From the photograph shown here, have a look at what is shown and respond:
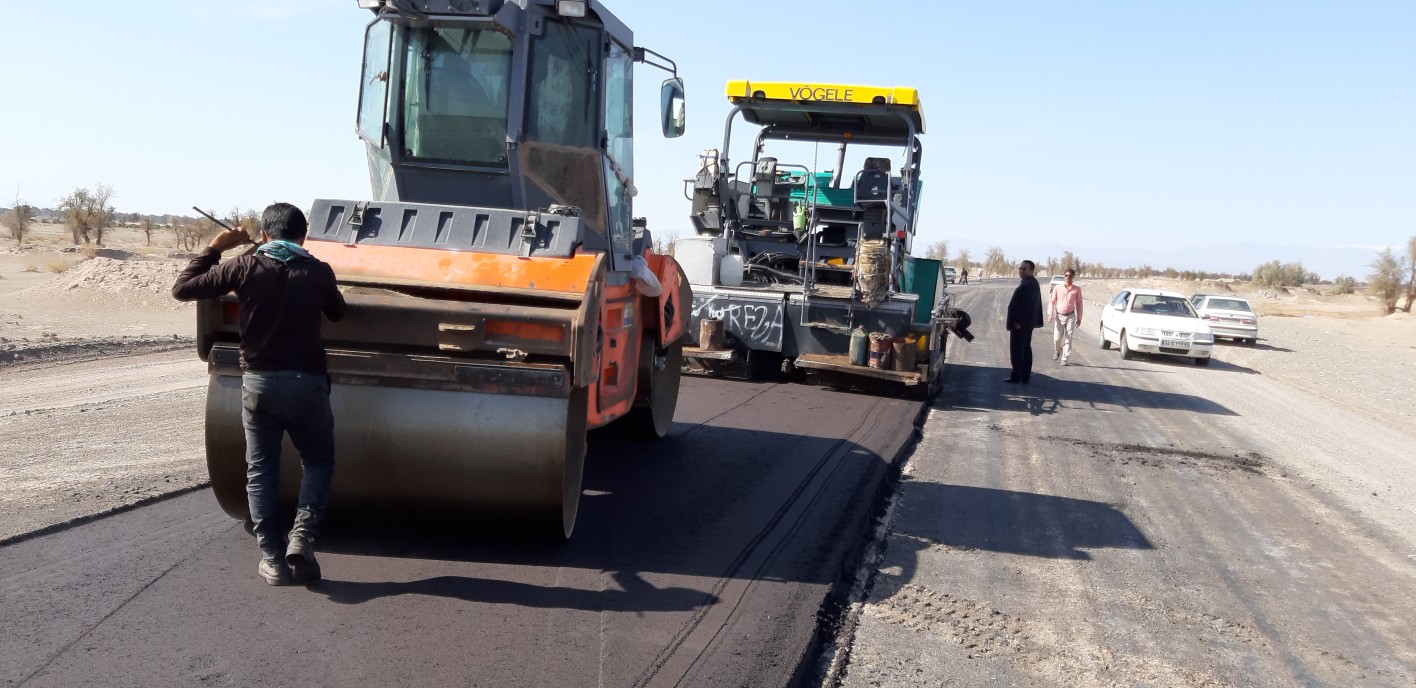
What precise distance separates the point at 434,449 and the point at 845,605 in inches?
77.2

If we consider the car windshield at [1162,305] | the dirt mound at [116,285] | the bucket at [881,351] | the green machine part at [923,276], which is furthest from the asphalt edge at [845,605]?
the dirt mound at [116,285]

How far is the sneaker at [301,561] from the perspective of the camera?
4.22m

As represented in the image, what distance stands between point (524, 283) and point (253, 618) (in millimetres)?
1799

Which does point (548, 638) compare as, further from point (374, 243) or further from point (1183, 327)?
point (1183, 327)

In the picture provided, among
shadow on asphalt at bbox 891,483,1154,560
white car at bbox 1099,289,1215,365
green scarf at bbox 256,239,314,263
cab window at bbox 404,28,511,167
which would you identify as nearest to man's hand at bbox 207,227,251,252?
green scarf at bbox 256,239,314,263

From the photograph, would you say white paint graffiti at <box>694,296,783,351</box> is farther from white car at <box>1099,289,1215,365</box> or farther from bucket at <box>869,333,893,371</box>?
white car at <box>1099,289,1215,365</box>

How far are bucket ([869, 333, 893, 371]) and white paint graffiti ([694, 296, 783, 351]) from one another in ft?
3.67

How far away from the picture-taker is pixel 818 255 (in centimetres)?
1285

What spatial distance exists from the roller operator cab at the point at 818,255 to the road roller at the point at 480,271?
4.87m

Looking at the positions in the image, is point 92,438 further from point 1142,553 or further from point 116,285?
point 116,285

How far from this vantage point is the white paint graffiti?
458 inches

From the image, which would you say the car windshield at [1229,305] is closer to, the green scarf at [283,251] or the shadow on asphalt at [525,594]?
the shadow on asphalt at [525,594]

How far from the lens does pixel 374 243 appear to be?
5.14 metres

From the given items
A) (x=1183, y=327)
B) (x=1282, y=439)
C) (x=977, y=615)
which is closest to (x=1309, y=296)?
(x=1183, y=327)
